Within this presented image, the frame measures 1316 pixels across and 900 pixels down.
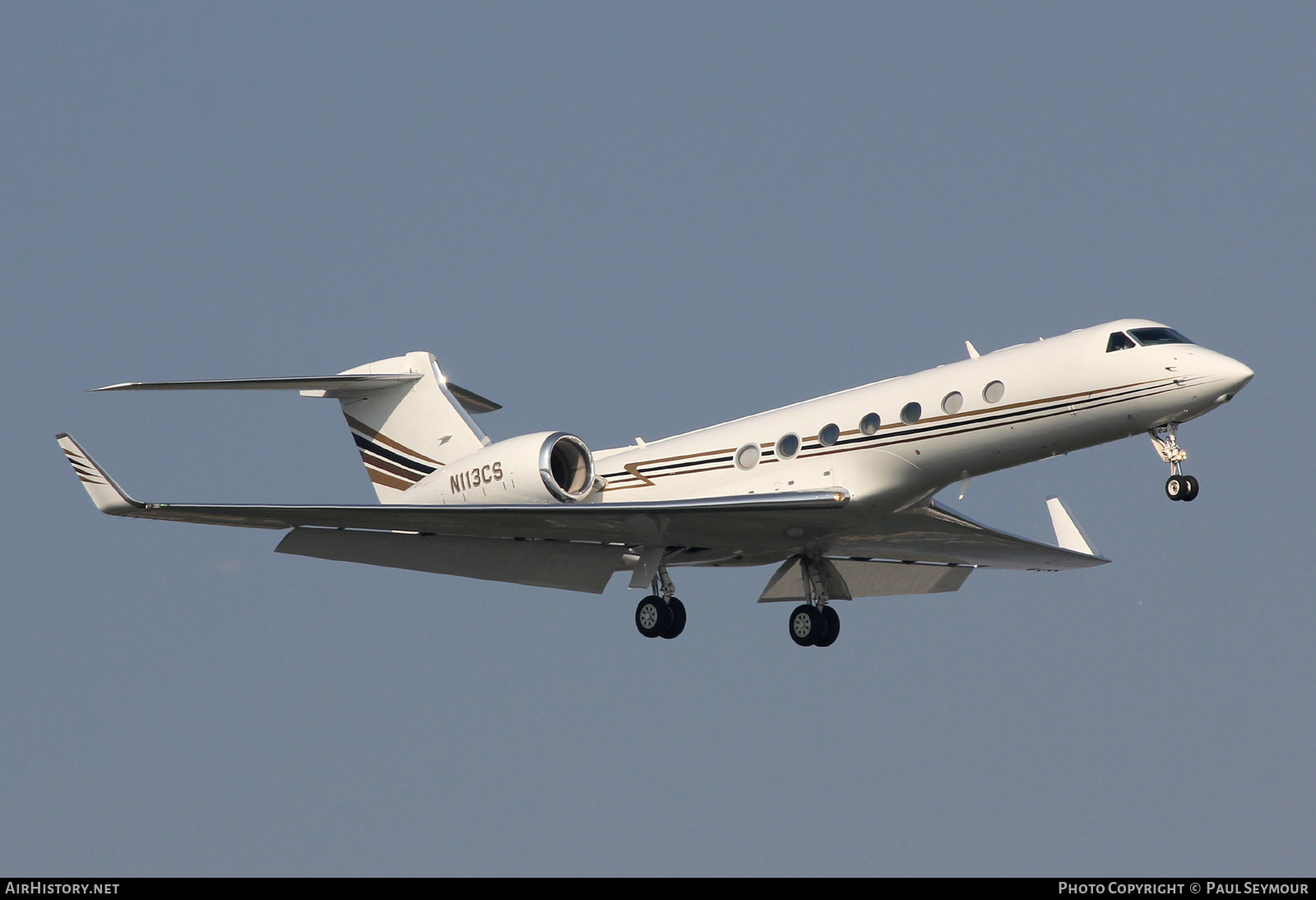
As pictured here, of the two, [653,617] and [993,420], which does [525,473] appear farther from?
[993,420]

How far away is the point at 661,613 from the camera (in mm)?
21375

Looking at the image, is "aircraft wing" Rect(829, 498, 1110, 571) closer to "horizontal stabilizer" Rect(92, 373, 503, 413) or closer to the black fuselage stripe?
the black fuselage stripe

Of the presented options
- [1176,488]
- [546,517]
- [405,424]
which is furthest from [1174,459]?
[405,424]

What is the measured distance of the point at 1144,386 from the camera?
1798 centimetres

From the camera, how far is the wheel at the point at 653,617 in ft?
70.0

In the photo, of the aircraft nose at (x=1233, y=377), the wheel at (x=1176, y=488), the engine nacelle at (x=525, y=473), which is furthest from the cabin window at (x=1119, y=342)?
the engine nacelle at (x=525, y=473)

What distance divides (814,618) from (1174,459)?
5.84 meters

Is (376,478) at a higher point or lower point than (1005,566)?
higher

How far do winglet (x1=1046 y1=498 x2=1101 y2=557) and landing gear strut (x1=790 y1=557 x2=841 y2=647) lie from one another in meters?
4.86

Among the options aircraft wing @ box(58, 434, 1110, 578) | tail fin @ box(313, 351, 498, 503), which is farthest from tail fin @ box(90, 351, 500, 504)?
aircraft wing @ box(58, 434, 1110, 578)

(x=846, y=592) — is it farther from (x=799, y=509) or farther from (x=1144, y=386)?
(x=1144, y=386)

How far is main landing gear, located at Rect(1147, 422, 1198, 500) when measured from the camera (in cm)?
1775

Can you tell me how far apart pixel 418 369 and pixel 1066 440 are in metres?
10.2
